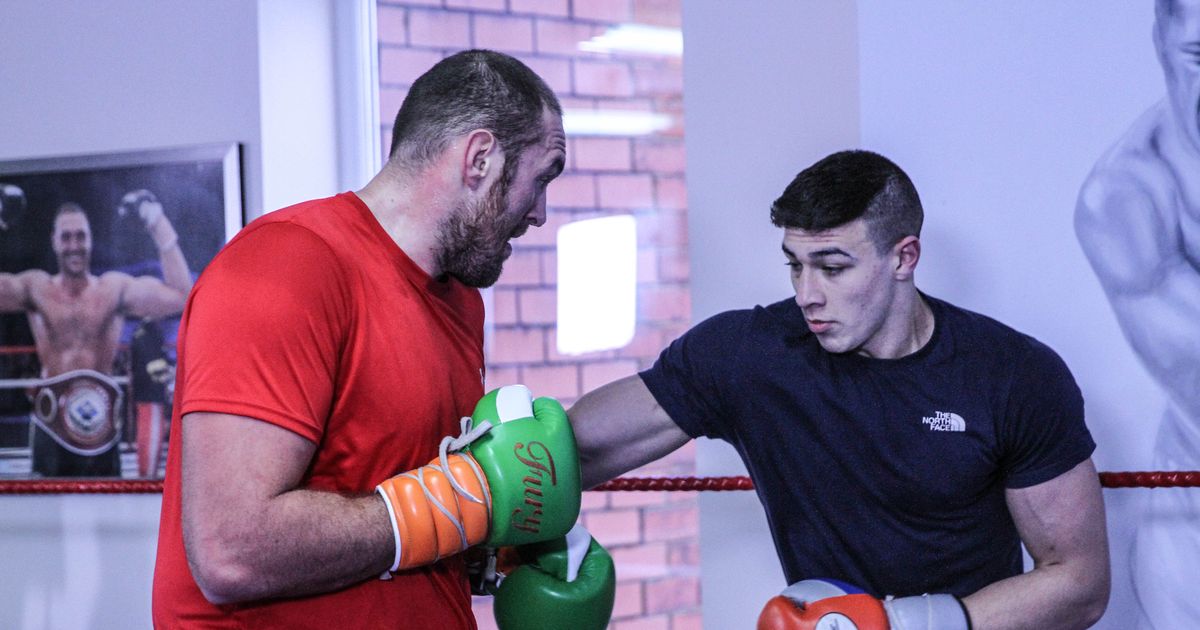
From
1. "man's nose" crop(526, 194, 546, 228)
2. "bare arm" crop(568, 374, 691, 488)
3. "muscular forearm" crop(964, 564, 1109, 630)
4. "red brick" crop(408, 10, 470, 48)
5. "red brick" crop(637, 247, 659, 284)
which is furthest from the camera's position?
"red brick" crop(408, 10, 470, 48)

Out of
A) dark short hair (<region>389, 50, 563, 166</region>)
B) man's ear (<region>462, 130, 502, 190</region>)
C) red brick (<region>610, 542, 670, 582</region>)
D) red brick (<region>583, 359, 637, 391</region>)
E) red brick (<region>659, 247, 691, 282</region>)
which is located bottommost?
red brick (<region>610, 542, 670, 582</region>)

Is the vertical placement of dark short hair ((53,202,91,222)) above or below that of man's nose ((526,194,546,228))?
above

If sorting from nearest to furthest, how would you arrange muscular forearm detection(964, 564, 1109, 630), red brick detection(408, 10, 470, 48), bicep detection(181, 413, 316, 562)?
bicep detection(181, 413, 316, 562)
muscular forearm detection(964, 564, 1109, 630)
red brick detection(408, 10, 470, 48)

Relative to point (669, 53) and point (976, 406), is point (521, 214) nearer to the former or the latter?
point (976, 406)

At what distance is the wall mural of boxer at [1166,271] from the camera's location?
1.92 metres

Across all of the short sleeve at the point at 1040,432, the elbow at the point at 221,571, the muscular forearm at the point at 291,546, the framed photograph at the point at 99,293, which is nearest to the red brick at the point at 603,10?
the framed photograph at the point at 99,293

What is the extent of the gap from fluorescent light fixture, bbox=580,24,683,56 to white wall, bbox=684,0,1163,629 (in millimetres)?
305

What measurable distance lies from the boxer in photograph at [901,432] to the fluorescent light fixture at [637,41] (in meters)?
0.94

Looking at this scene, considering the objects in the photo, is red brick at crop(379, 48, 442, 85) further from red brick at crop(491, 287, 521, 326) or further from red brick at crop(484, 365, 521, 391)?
red brick at crop(484, 365, 521, 391)


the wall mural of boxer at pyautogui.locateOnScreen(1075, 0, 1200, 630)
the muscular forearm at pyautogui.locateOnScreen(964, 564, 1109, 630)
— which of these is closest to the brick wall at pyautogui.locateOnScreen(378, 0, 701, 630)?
the wall mural of boxer at pyautogui.locateOnScreen(1075, 0, 1200, 630)

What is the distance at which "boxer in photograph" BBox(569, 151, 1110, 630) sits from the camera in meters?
1.61

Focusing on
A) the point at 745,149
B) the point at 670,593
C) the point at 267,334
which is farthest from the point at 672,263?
the point at 267,334

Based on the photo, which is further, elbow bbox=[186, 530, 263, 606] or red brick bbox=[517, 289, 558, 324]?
red brick bbox=[517, 289, 558, 324]

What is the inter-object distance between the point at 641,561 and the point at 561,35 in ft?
4.08
